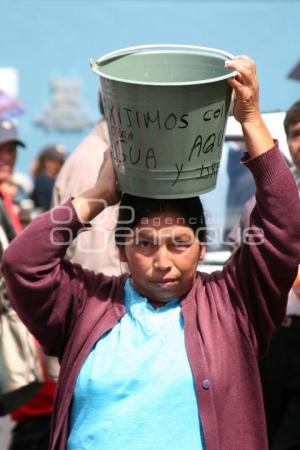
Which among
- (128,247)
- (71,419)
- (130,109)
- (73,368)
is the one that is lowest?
(71,419)

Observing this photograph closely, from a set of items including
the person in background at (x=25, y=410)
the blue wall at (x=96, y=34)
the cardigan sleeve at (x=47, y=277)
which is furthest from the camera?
the blue wall at (x=96, y=34)

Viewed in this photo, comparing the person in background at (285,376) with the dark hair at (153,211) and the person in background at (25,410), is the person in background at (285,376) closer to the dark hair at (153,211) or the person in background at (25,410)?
the dark hair at (153,211)

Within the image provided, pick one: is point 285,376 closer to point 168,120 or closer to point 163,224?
point 163,224

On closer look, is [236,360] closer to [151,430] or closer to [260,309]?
[260,309]

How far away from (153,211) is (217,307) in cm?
31

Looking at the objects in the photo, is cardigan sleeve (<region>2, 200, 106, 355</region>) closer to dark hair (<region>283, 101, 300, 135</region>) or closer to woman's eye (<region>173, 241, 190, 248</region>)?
woman's eye (<region>173, 241, 190, 248</region>)

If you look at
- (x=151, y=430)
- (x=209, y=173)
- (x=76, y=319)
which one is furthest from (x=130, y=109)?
(x=151, y=430)

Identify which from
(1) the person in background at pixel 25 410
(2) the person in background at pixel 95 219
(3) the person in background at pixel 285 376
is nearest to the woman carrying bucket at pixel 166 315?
(3) the person in background at pixel 285 376

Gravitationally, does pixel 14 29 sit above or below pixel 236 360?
below

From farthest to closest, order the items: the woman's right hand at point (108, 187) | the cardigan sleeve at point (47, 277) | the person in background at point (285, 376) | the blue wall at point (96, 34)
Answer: the blue wall at point (96, 34)
the person in background at point (285, 376)
the woman's right hand at point (108, 187)
the cardigan sleeve at point (47, 277)

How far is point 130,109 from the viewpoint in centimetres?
213

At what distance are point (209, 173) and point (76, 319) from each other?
0.53 meters

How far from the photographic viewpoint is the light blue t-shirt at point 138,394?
2152 millimetres

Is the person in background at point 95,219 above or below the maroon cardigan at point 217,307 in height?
below
